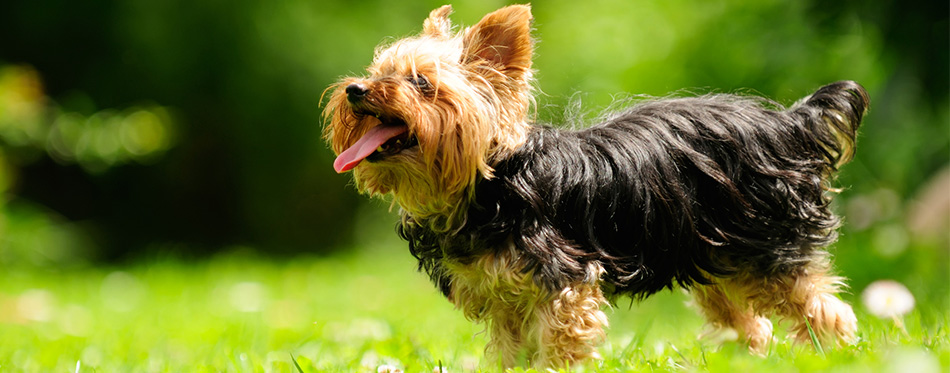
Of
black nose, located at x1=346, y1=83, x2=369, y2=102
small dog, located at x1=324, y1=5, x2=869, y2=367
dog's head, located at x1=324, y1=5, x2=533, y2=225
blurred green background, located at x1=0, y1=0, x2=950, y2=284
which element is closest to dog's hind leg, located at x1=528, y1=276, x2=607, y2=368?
small dog, located at x1=324, y1=5, x2=869, y2=367

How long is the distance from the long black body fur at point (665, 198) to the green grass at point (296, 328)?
0.40 m

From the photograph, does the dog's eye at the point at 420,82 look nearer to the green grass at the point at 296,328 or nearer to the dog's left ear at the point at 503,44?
the dog's left ear at the point at 503,44

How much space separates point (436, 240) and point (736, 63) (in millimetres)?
5071

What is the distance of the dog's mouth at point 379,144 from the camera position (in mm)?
3451

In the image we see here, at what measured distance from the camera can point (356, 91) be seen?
3426mm

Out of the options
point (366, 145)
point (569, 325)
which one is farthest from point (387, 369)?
point (366, 145)

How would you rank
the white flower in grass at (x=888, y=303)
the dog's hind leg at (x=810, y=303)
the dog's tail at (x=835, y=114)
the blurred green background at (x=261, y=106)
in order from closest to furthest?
the dog's hind leg at (x=810, y=303), the dog's tail at (x=835, y=114), the white flower in grass at (x=888, y=303), the blurred green background at (x=261, y=106)

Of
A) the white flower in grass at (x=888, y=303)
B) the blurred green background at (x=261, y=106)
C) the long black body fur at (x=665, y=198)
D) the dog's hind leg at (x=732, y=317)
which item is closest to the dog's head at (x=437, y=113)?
the long black body fur at (x=665, y=198)

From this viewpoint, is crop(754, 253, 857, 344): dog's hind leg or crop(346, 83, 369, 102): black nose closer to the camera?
crop(346, 83, 369, 102): black nose

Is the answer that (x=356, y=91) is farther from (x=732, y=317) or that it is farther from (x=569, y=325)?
(x=732, y=317)

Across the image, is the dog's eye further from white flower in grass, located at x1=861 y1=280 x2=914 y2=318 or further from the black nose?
white flower in grass, located at x1=861 y1=280 x2=914 y2=318

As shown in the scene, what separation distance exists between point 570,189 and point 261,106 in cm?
816

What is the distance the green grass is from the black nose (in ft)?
3.52

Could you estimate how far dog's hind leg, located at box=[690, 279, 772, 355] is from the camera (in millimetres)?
4375
